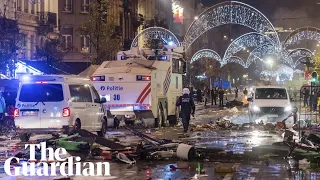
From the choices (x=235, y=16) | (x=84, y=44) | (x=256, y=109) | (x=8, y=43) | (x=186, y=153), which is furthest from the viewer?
(x=84, y=44)

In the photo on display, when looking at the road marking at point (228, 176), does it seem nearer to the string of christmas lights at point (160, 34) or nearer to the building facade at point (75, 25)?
the string of christmas lights at point (160, 34)

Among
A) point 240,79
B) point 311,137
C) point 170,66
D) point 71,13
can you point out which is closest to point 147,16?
point 71,13

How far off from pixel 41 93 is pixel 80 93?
1.50m

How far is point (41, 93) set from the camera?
18000 millimetres

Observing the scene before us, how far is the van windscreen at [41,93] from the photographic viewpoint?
706 inches

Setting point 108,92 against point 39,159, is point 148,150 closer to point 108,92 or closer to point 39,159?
point 39,159

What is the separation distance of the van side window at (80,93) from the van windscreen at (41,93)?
55 centimetres

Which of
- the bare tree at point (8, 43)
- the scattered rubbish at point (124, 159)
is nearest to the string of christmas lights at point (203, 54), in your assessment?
the bare tree at point (8, 43)

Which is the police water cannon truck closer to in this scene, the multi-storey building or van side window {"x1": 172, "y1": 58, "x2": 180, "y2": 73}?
van side window {"x1": 172, "y1": 58, "x2": 180, "y2": 73}

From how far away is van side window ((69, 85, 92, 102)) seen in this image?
729 inches

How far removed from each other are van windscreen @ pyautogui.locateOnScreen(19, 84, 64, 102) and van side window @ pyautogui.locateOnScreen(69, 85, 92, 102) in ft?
1.79

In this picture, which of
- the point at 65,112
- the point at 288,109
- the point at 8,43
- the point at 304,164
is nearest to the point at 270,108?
the point at 288,109

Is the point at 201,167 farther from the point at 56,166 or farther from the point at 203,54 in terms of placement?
the point at 203,54

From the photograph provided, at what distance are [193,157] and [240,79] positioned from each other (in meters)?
139
